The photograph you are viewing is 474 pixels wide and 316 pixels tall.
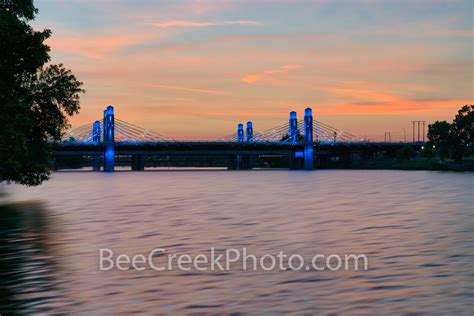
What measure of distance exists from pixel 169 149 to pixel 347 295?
540 ft

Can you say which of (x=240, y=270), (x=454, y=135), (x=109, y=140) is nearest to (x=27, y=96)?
(x=240, y=270)

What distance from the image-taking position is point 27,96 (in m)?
41.5

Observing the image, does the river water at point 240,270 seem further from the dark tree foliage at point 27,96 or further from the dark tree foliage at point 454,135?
the dark tree foliage at point 454,135

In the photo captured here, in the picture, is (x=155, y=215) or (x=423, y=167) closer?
(x=155, y=215)

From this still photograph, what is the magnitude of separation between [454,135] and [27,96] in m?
141

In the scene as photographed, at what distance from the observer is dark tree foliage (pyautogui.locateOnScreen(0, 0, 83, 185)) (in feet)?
122

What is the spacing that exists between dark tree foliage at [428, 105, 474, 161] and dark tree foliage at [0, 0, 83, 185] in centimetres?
13513

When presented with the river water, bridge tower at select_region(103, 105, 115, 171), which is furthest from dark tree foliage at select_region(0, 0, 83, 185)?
bridge tower at select_region(103, 105, 115, 171)

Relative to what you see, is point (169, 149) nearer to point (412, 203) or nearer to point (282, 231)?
point (412, 203)

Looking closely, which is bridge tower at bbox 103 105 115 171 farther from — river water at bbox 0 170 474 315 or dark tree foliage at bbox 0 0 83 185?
river water at bbox 0 170 474 315

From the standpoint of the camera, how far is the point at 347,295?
1648 cm

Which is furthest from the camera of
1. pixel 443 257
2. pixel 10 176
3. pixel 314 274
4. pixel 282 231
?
pixel 10 176

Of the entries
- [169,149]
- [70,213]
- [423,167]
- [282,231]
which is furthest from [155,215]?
[423,167]

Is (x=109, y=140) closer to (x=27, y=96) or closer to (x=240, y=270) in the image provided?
(x=27, y=96)
